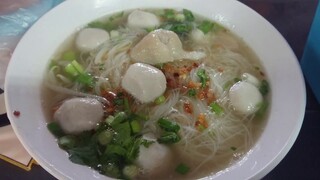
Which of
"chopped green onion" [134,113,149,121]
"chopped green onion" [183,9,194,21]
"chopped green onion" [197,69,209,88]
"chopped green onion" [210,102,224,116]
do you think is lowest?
"chopped green onion" [210,102,224,116]

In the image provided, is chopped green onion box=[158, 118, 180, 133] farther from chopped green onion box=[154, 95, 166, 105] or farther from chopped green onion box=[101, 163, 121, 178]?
chopped green onion box=[101, 163, 121, 178]

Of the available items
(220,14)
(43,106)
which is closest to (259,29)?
(220,14)

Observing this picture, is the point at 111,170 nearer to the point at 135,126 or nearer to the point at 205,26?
Answer: the point at 135,126

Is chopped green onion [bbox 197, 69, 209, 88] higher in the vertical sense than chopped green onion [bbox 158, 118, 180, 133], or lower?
higher

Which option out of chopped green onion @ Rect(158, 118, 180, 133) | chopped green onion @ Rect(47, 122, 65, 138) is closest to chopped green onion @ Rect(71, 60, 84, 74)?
chopped green onion @ Rect(47, 122, 65, 138)

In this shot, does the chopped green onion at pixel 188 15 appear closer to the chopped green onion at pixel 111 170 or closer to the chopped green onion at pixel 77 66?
the chopped green onion at pixel 77 66

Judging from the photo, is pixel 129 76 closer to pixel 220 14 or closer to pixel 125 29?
pixel 125 29

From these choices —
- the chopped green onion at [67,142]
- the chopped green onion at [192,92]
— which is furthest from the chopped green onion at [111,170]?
the chopped green onion at [192,92]

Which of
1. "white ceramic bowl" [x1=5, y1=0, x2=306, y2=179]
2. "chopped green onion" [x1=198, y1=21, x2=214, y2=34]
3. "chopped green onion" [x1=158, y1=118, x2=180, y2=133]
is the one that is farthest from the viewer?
"chopped green onion" [x1=198, y1=21, x2=214, y2=34]
